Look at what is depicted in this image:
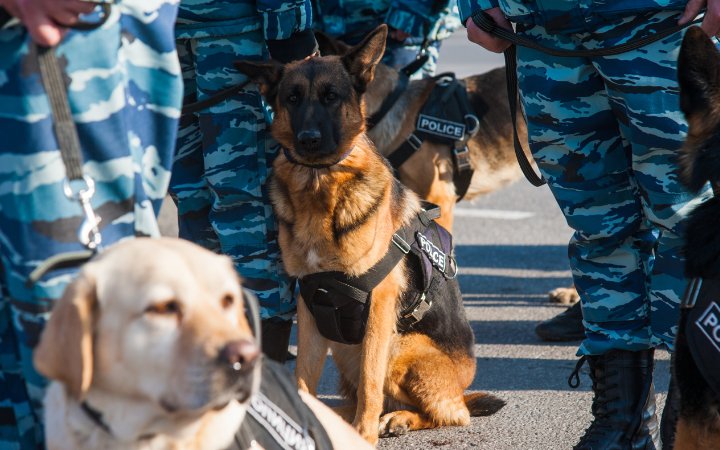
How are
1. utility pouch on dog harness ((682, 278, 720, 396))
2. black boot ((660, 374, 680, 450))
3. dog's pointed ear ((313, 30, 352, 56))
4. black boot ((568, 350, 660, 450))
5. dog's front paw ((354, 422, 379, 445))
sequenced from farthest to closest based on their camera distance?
dog's pointed ear ((313, 30, 352, 56)), dog's front paw ((354, 422, 379, 445)), black boot ((568, 350, 660, 450)), black boot ((660, 374, 680, 450)), utility pouch on dog harness ((682, 278, 720, 396))

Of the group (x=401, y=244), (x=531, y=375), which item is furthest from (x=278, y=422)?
(x=531, y=375)

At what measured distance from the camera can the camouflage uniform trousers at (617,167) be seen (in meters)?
3.11

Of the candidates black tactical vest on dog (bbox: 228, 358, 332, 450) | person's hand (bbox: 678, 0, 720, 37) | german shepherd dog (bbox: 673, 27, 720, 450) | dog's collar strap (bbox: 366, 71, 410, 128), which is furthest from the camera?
dog's collar strap (bbox: 366, 71, 410, 128)

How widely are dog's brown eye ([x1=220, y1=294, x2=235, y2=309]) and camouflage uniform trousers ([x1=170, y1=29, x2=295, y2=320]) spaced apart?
2034 mm

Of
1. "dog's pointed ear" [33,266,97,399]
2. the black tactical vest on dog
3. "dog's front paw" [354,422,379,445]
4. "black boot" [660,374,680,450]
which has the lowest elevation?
"dog's front paw" [354,422,379,445]

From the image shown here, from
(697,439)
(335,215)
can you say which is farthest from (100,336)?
(335,215)

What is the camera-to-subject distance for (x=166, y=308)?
74.1 inches

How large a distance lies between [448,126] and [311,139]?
188cm

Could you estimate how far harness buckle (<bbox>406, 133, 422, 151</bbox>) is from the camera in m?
5.69

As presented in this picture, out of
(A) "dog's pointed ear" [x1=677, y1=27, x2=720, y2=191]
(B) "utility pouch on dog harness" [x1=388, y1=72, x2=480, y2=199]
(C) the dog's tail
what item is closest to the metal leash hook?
(A) "dog's pointed ear" [x1=677, y1=27, x2=720, y2=191]

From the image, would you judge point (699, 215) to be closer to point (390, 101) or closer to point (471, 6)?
point (471, 6)

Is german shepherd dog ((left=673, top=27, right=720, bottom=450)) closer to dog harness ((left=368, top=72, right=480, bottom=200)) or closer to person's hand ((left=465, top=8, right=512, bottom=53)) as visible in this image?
person's hand ((left=465, top=8, right=512, bottom=53))

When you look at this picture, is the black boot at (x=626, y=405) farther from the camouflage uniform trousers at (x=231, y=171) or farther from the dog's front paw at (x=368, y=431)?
the camouflage uniform trousers at (x=231, y=171)

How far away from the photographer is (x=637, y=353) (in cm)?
343
